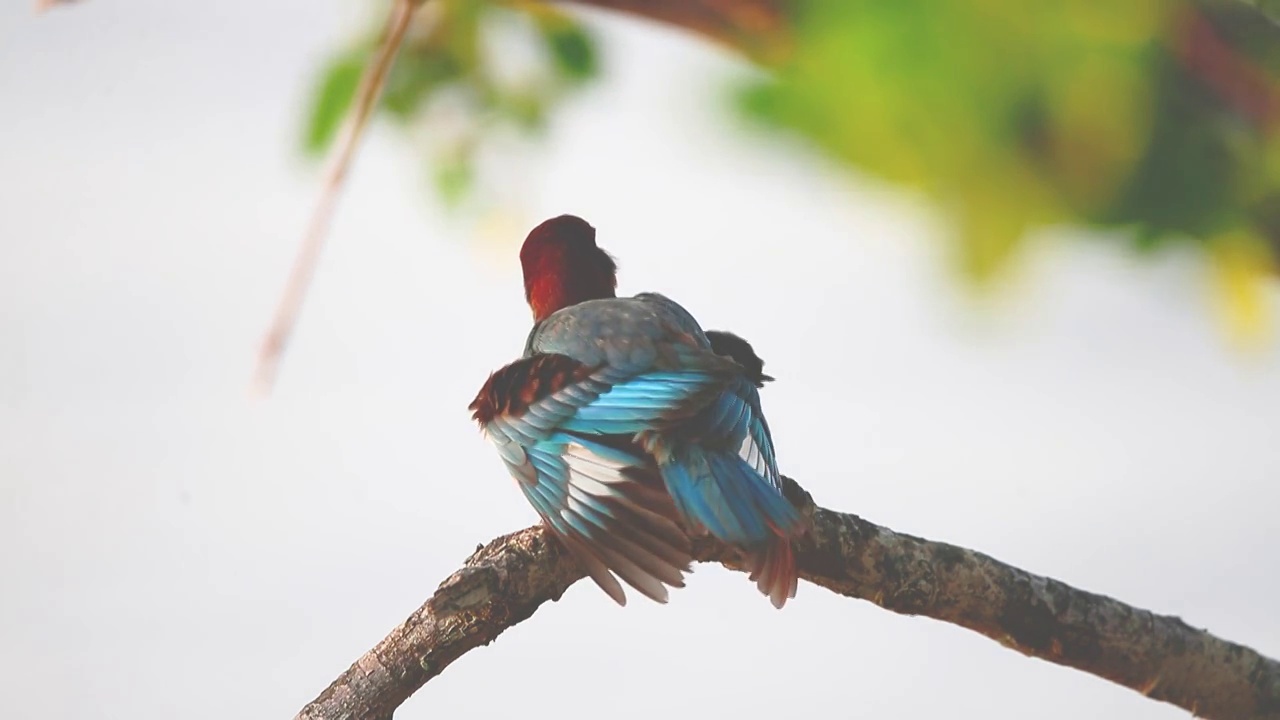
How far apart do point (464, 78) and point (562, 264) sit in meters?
0.47

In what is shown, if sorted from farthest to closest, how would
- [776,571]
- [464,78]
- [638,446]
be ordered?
[464,78]
[638,446]
[776,571]

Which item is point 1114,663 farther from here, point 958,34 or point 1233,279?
point 958,34

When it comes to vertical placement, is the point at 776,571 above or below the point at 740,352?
below

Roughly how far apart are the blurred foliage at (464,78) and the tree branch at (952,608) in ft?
2.95

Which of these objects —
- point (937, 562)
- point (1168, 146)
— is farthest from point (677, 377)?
point (1168, 146)

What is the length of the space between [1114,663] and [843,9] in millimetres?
803

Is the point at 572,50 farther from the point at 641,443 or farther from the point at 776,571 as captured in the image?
the point at 776,571

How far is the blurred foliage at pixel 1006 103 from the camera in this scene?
110 centimetres

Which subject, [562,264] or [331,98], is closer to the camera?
[562,264]

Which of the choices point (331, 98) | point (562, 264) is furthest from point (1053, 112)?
point (331, 98)

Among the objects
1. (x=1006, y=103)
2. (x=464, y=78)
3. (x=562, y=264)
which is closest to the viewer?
(x=1006, y=103)

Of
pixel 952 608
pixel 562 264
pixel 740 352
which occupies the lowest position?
pixel 952 608

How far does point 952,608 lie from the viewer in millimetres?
1444

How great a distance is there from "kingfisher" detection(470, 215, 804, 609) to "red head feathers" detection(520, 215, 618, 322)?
4.0 inches
